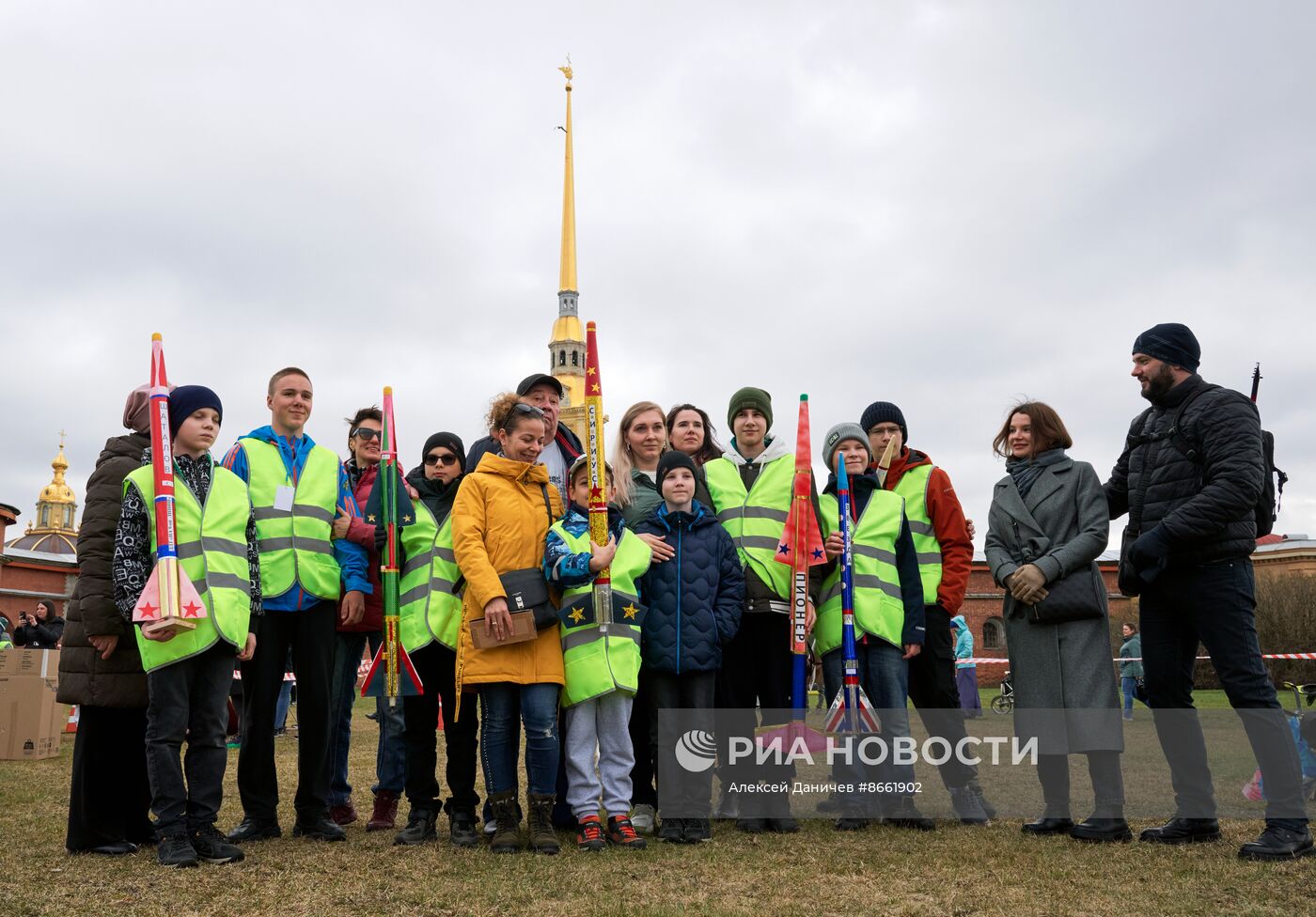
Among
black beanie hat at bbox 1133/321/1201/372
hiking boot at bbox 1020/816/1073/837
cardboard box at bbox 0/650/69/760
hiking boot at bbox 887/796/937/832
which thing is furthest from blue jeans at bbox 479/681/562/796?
cardboard box at bbox 0/650/69/760

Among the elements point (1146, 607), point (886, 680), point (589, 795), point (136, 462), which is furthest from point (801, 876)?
point (136, 462)

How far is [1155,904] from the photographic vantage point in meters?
3.56

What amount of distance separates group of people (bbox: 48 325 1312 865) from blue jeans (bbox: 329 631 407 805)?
23 millimetres

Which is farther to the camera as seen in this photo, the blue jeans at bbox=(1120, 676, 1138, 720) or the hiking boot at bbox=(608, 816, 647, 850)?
the blue jeans at bbox=(1120, 676, 1138, 720)

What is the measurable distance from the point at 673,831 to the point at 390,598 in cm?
188

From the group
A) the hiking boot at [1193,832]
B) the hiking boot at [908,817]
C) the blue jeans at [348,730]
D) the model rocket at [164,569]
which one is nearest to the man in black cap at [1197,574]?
the hiking boot at [1193,832]

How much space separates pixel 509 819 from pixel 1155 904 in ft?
8.93

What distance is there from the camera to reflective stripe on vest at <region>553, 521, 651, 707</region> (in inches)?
191

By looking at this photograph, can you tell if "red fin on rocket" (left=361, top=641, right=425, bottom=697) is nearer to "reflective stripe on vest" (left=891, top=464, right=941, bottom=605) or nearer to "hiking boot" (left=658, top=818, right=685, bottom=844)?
→ "hiking boot" (left=658, top=818, right=685, bottom=844)

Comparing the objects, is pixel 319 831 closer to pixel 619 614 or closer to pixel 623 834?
pixel 623 834

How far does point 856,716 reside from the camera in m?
5.25

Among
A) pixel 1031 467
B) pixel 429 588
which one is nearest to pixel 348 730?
pixel 429 588

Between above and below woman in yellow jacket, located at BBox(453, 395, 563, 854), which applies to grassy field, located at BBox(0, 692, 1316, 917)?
below

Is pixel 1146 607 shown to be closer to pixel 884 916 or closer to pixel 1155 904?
pixel 1155 904
